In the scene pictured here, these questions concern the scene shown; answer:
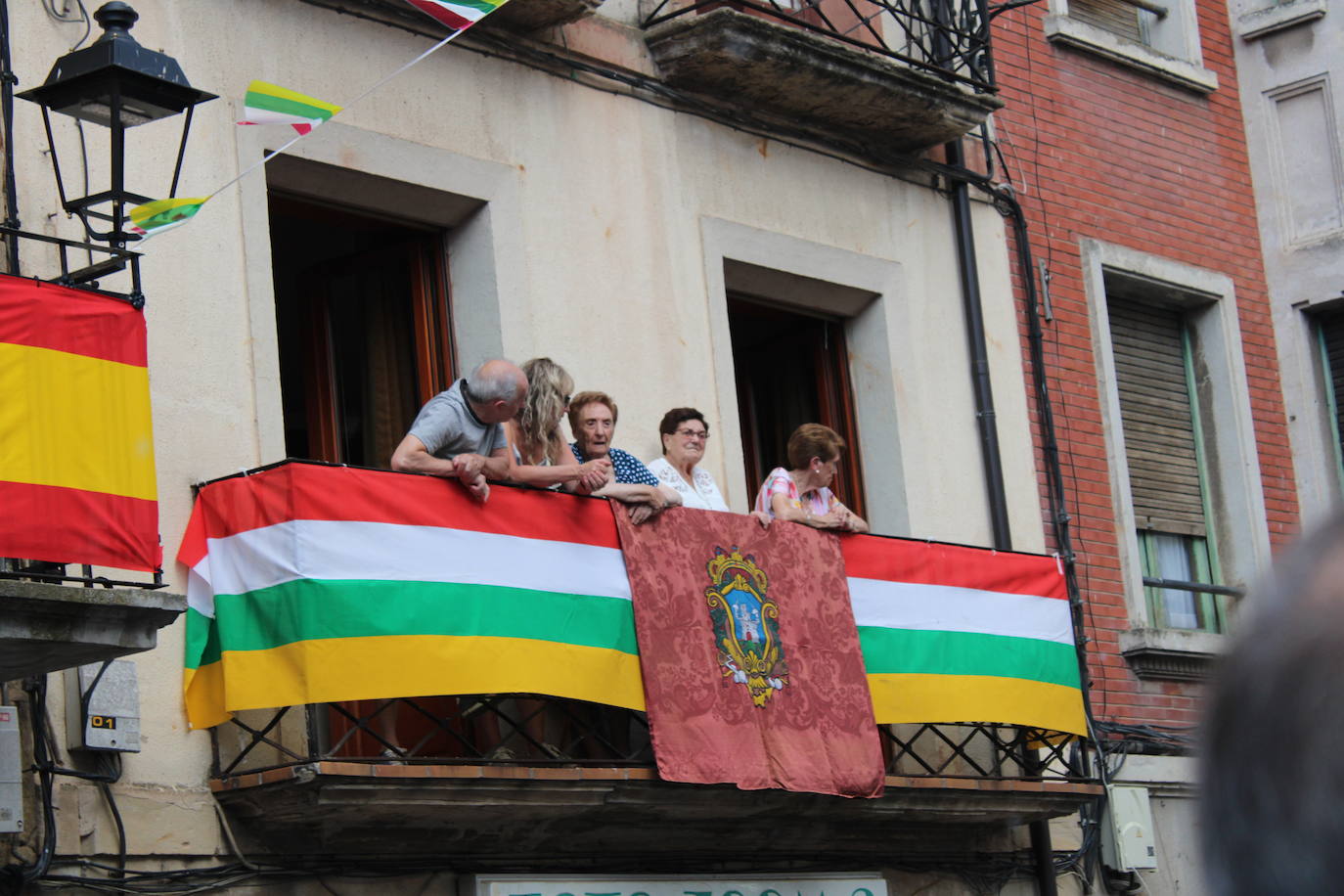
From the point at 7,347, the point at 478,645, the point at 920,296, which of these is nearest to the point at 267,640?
the point at 478,645

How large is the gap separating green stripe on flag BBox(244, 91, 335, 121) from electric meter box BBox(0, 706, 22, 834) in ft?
7.48

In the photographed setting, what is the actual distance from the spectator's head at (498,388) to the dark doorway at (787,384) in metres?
3.72

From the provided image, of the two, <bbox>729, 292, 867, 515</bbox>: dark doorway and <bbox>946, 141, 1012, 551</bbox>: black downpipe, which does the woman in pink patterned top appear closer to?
<bbox>729, 292, 867, 515</bbox>: dark doorway

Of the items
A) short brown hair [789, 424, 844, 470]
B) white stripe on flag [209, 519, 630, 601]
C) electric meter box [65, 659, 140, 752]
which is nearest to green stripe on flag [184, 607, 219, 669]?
white stripe on flag [209, 519, 630, 601]

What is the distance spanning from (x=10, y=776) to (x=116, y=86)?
7.67ft

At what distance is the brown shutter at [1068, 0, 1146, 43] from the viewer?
44.0ft

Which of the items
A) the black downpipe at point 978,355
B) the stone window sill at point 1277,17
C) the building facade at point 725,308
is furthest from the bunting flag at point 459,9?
the stone window sill at point 1277,17

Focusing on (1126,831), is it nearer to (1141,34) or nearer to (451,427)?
(451,427)

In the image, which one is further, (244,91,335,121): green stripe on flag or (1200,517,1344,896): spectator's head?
(244,91,335,121): green stripe on flag

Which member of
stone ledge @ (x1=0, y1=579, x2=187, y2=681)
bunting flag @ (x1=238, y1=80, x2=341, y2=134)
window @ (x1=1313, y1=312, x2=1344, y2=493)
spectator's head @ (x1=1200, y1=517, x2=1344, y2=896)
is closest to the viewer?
spectator's head @ (x1=1200, y1=517, x2=1344, y2=896)

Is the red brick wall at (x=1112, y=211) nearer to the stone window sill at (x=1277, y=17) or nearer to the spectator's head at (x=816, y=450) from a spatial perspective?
the stone window sill at (x=1277, y=17)

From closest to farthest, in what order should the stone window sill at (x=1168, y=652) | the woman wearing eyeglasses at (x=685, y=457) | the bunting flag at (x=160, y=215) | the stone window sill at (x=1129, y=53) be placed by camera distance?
1. the bunting flag at (x=160, y=215)
2. the woman wearing eyeglasses at (x=685, y=457)
3. the stone window sill at (x=1168, y=652)
4. the stone window sill at (x=1129, y=53)

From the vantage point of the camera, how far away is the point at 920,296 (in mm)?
11430

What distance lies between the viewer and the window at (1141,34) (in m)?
12.9
